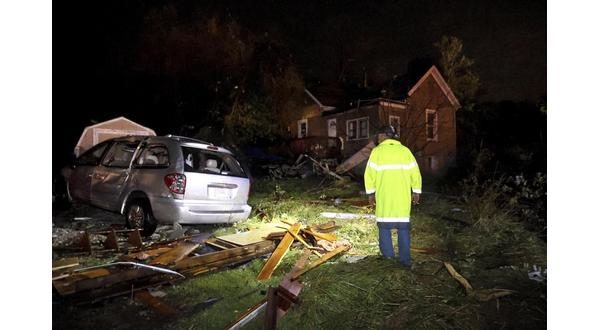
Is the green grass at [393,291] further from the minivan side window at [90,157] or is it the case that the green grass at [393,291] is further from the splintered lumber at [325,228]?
the minivan side window at [90,157]

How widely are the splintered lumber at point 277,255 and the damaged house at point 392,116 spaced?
52.2 ft

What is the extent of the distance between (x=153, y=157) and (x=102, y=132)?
12.1 metres

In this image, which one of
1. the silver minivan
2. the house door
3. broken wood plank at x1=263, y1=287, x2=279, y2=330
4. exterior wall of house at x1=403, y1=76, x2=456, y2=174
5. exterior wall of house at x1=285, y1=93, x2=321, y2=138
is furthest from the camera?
exterior wall of house at x1=285, y1=93, x2=321, y2=138

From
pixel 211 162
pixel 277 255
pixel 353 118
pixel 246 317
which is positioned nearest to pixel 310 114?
pixel 353 118

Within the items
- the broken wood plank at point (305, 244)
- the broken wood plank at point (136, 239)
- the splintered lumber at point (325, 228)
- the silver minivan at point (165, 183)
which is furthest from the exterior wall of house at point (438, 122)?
the broken wood plank at point (136, 239)

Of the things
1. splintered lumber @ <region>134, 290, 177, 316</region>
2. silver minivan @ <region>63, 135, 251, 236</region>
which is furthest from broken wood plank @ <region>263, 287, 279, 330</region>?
silver minivan @ <region>63, 135, 251, 236</region>

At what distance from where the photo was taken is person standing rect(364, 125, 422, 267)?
16.7 ft

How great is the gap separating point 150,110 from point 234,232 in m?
20.7

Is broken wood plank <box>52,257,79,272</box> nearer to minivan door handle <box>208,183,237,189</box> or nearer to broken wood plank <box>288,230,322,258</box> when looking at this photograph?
minivan door handle <box>208,183,237,189</box>

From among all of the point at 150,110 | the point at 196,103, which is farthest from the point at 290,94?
the point at 150,110

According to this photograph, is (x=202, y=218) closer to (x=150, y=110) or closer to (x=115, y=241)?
(x=115, y=241)

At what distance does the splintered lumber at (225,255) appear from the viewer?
536 centimetres

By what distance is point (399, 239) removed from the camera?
5156mm

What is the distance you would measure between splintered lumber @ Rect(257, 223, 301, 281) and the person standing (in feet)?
4.68
